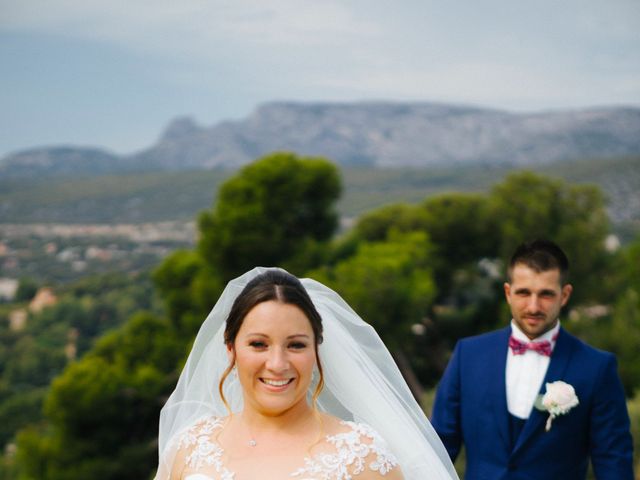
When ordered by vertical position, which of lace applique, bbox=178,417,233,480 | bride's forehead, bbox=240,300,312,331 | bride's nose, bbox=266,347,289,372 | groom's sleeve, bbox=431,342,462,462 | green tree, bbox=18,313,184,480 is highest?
bride's forehead, bbox=240,300,312,331

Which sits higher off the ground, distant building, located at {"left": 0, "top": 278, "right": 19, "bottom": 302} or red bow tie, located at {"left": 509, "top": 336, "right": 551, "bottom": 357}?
red bow tie, located at {"left": 509, "top": 336, "right": 551, "bottom": 357}

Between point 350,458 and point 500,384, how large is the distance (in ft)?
4.35

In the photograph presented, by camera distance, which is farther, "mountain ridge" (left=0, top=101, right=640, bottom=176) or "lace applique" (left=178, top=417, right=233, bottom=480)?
"mountain ridge" (left=0, top=101, right=640, bottom=176)

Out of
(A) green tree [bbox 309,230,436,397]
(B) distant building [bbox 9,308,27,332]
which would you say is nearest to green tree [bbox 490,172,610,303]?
(A) green tree [bbox 309,230,436,397]

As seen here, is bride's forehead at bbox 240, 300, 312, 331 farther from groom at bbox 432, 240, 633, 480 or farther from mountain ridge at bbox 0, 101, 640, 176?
mountain ridge at bbox 0, 101, 640, 176

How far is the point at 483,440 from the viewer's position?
3385 mm

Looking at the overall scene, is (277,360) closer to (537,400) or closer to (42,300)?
(537,400)

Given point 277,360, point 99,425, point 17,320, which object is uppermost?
point 277,360

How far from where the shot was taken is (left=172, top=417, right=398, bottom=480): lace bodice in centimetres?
227

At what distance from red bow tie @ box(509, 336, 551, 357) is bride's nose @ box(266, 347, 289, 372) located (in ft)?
4.99

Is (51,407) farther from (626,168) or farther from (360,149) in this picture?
(360,149)

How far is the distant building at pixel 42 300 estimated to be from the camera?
2136 inches

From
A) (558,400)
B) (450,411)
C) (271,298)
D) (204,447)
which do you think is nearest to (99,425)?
(450,411)

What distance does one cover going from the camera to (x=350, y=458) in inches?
91.0
